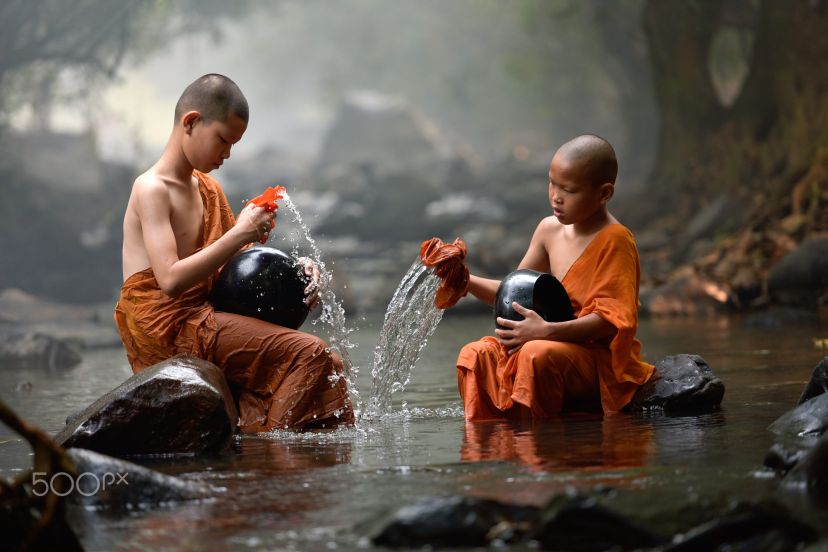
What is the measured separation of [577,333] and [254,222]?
172 centimetres

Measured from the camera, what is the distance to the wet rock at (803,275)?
12406mm

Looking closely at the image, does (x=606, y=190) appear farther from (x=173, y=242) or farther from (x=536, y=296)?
(x=173, y=242)

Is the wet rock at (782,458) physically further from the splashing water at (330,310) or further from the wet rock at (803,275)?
the wet rock at (803,275)

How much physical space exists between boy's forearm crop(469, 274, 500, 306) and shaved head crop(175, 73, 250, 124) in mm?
1516

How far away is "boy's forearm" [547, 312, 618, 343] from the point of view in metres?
5.71

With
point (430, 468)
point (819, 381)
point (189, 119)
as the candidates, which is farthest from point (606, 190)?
point (189, 119)

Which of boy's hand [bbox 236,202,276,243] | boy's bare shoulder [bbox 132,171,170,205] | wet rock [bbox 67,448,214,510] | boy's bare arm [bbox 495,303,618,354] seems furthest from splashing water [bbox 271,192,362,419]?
wet rock [bbox 67,448,214,510]

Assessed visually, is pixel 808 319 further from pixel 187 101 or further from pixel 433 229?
pixel 433 229

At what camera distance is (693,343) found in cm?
1010

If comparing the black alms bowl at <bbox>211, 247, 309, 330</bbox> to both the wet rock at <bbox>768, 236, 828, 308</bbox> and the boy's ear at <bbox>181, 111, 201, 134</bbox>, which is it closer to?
the boy's ear at <bbox>181, 111, 201, 134</bbox>

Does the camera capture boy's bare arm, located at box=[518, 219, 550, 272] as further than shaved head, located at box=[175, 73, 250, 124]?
Yes

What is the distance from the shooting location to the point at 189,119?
5812mm

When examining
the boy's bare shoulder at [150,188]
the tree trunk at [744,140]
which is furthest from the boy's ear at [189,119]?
the tree trunk at [744,140]

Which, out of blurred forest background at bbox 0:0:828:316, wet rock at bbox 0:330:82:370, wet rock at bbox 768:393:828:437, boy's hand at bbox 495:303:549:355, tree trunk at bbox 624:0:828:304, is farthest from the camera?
blurred forest background at bbox 0:0:828:316
